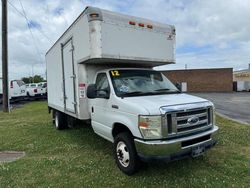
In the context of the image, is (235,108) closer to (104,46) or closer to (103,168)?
(104,46)

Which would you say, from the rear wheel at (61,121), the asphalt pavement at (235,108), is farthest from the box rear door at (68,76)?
the asphalt pavement at (235,108)

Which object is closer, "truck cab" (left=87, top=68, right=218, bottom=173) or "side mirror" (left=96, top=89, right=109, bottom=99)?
"truck cab" (left=87, top=68, right=218, bottom=173)

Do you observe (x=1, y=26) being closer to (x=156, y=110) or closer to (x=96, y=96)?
(x=96, y=96)

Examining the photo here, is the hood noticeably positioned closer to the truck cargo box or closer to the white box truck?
the white box truck

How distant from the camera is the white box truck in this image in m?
4.64

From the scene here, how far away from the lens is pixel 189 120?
4852 mm

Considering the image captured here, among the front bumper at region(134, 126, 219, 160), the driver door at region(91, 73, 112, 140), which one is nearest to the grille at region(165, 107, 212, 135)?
the front bumper at region(134, 126, 219, 160)

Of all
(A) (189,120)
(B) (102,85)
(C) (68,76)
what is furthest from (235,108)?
(A) (189,120)

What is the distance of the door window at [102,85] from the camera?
586 centimetres

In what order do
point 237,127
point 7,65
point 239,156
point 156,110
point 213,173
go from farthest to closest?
point 7,65
point 237,127
point 239,156
point 213,173
point 156,110

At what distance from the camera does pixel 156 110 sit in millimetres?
4570

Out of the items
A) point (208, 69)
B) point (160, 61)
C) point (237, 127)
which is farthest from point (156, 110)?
point (208, 69)

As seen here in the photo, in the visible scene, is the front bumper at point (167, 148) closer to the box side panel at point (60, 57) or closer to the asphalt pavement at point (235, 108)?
the box side panel at point (60, 57)

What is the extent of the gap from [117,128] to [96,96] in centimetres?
83
